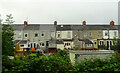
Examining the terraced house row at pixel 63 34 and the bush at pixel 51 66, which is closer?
the bush at pixel 51 66

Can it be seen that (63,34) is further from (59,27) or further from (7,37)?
(7,37)

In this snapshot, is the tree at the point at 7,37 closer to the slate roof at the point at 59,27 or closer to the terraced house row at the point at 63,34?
the terraced house row at the point at 63,34

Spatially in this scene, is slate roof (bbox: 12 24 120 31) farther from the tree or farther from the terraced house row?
the tree

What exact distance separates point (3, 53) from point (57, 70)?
2.19m

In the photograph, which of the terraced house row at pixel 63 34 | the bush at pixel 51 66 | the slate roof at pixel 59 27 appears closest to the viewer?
the bush at pixel 51 66

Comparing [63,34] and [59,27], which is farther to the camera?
[59,27]

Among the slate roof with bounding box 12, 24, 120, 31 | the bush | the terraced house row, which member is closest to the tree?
the bush

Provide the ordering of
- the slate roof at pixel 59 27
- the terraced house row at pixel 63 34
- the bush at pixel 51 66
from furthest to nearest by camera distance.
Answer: the slate roof at pixel 59 27 → the terraced house row at pixel 63 34 → the bush at pixel 51 66

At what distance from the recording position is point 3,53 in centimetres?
632

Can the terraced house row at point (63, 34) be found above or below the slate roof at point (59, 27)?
below

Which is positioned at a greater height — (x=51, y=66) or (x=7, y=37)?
(x=7, y=37)

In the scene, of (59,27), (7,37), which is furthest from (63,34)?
(7,37)

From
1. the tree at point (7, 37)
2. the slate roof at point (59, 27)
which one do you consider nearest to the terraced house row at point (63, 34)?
the slate roof at point (59, 27)

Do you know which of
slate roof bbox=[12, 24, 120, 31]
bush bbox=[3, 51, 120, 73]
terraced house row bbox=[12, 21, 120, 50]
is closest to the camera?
bush bbox=[3, 51, 120, 73]
